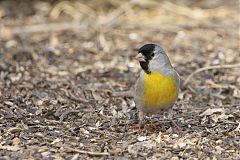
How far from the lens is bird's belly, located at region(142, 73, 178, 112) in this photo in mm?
4812

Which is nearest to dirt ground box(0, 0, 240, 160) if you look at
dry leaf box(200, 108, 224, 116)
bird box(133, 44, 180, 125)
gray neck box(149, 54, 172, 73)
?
dry leaf box(200, 108, 224, 116)

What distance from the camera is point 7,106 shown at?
5418mm

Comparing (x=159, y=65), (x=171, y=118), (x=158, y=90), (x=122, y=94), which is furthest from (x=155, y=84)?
(x=122, y=94)

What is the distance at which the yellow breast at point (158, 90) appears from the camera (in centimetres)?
481

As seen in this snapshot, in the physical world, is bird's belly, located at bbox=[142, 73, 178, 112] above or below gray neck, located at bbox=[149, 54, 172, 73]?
below

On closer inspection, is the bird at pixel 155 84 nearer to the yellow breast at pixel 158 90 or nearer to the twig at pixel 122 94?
the yellow breast at pixel 158 90

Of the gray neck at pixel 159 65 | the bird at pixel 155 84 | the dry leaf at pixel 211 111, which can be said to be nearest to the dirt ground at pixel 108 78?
the dry leaf at pixel 211 111

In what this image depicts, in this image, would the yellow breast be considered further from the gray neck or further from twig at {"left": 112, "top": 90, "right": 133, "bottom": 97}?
twig at {"left": 112, "top": 90, "right": 133, "bottom": 97}

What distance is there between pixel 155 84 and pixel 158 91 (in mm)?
62

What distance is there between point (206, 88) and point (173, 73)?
172 cm

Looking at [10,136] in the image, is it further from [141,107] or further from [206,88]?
[206,88]

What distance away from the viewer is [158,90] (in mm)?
4809

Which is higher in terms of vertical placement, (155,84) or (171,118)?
(155,84)

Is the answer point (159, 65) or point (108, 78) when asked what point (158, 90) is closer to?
point (159, 65)
